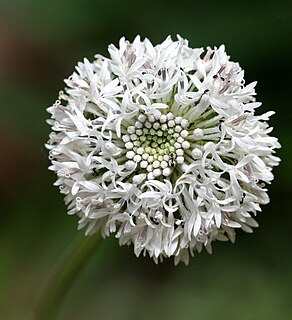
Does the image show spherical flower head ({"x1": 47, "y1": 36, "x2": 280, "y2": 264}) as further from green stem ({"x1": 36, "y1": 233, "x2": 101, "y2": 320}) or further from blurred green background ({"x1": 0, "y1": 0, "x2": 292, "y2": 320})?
blurred green background ({"x1": 0, "y1": 0, "x2": 292, "y2": 320})

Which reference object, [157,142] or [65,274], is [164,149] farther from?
[65,274]

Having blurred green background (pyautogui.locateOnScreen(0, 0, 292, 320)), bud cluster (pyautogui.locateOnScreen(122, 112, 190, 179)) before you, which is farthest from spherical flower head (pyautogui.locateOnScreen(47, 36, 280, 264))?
blurred green background (pyautogui.locateOnScreen(0, 0, 292, 320))

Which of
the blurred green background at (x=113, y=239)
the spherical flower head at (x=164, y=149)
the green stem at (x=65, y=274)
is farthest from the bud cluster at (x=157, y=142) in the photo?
the blurred green background at (x=113, y=239)

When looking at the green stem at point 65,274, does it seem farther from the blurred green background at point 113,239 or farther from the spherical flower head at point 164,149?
the blurred green background at point 113,239

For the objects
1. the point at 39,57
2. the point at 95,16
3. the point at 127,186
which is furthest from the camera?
the point at 39,57

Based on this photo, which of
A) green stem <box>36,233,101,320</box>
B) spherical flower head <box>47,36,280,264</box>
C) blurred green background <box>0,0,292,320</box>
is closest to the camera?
spherical flower head <box>47,36,280,264</box>

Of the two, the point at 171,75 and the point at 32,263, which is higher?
the point at 171,75

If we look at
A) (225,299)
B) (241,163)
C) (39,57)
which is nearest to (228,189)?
Answer: (241,163)

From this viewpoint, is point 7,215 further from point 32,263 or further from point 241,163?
point 241,163
